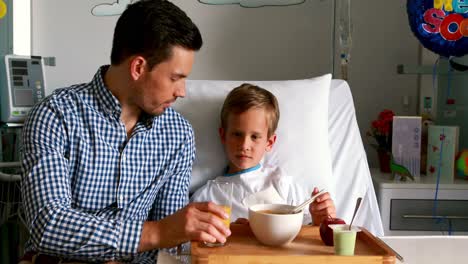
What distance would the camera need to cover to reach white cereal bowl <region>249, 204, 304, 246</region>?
101cm

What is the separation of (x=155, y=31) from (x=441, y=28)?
1.49 m

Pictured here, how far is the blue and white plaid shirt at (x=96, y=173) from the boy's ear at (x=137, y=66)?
89 millimetres

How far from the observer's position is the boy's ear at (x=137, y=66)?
1.35m

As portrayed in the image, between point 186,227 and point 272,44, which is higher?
point 272,44

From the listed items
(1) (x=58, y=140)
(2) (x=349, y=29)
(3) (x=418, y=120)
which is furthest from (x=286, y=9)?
(1) (x=58, y=140)

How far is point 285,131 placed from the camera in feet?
5.85

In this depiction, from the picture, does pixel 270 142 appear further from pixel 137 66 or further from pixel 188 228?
pixel 188 228

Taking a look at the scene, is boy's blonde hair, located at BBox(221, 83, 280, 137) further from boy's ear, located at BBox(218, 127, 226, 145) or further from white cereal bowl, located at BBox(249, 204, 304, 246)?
white cereal bowl, located at BBox(249, 204, 304, 246)

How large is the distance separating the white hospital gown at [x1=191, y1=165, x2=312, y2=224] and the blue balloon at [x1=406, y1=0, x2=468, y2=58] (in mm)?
1079

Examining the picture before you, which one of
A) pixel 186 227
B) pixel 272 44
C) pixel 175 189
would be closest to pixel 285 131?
pixel 175 189

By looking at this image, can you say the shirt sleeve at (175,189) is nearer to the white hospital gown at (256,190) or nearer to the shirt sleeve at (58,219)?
the white hospital gown at (256,190)

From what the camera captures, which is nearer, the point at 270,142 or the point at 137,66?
the point at 137,66

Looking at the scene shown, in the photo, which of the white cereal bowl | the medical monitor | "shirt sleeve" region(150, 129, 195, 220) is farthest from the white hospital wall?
the white cereal bowl

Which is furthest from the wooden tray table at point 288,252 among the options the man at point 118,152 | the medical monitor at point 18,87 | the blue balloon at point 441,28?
the medical monitor at point 18,87
